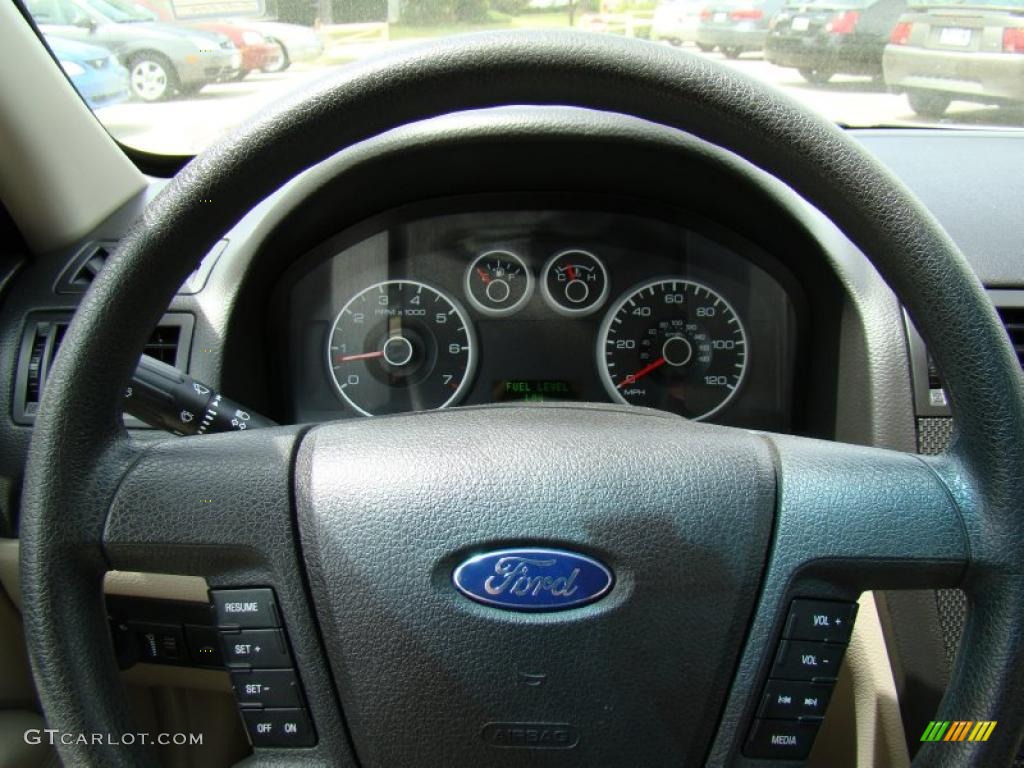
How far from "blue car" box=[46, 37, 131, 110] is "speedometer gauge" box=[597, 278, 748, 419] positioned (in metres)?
0.99

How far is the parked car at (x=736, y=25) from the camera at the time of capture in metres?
1.67

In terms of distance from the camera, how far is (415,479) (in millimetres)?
1080

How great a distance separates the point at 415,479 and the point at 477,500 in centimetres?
7

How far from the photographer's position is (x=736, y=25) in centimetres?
182

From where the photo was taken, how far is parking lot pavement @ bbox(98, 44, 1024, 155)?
1906 mm

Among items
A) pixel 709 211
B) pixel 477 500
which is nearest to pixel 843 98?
pixel 709 211

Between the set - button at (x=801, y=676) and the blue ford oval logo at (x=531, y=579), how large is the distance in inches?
7.4

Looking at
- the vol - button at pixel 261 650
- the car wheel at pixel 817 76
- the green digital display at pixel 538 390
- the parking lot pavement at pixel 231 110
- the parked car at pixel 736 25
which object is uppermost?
the parked car at pixel 736 25

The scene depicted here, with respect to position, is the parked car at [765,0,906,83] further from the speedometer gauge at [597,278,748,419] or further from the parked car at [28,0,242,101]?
the parked car at [28,0,242,101]

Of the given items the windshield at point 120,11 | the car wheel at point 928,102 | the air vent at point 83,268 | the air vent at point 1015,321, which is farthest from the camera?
the car wheel at point 928,102

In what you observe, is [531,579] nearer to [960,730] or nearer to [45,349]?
[960,730]

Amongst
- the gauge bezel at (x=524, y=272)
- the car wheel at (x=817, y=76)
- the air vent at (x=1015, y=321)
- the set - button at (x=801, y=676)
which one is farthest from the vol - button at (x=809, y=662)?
the car wheel at (x=817, y=76)

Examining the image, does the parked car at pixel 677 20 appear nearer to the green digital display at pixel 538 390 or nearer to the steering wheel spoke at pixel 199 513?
the green digital display at pixel 538 390

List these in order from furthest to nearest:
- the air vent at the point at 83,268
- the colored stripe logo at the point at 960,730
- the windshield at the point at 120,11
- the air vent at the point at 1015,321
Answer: the windshield at the point at 120,11, the air vent at the point at 83,268, the air vent at the point at 1015,321, the colored stripe logo at the point at 960,730
